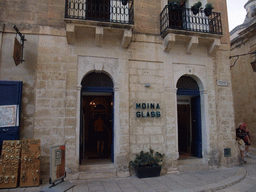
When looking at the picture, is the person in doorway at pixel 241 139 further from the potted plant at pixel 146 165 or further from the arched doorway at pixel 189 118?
the potted plant at pixel 146 165

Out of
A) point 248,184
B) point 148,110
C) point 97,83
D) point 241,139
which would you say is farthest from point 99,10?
point 241,139

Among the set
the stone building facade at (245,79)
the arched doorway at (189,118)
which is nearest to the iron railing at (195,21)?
the arched doorway at (189,118)

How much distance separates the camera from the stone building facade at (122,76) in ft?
20.9

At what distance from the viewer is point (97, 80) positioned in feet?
23.4

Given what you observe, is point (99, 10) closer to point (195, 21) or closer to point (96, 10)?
point (96, 10)

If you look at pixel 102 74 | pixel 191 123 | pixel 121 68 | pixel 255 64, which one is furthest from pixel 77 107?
pixel 255 64

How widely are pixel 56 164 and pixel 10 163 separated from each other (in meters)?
1.33

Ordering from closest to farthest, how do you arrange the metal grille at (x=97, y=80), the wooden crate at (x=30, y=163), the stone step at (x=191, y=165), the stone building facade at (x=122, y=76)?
the wooden crate at (x=30, y=163), the stone building facade at (x=122, y=76), the metal grille at (x=97, y=80), the stone step at (x=191, y=165)

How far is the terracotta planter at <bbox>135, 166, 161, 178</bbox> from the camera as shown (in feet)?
20.8

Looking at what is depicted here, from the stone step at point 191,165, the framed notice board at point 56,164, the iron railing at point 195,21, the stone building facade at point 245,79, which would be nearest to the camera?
the framed notice board at point 56,164

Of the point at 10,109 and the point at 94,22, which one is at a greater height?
the point at 94,22

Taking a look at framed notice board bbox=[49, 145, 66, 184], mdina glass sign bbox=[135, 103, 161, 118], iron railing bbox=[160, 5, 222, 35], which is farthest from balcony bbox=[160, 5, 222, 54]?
framed notice board bbox=[49, 145, 66, 184]

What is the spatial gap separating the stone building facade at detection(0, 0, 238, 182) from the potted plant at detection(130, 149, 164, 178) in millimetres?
311

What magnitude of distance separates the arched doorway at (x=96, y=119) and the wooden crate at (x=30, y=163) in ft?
5.96
